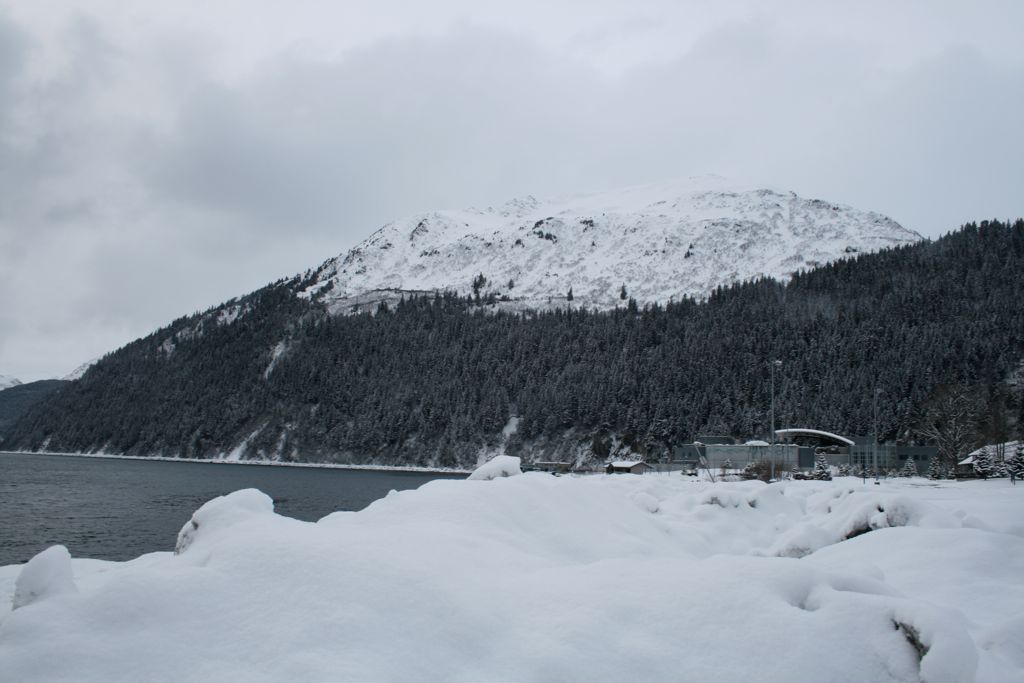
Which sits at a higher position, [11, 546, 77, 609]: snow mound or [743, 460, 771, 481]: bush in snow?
[11, 546, 77, 609]: snow mound

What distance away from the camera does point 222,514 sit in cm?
925

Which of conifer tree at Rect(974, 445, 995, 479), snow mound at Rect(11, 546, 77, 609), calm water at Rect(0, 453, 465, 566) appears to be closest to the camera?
Answer: snow mound at Rect(11, 546, 77, 609)

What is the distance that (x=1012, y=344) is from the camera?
4146 inches

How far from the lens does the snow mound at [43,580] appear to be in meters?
6.28

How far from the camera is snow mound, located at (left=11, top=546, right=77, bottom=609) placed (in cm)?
628

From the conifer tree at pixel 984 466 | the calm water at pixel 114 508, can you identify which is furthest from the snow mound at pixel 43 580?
the conifer tree at pixel 984 466

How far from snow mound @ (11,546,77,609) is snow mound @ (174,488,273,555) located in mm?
2337

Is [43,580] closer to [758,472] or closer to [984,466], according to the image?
A: [758,472]

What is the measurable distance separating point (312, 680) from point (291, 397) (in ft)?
620

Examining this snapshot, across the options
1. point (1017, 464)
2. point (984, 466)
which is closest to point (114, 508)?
point (984, 466)

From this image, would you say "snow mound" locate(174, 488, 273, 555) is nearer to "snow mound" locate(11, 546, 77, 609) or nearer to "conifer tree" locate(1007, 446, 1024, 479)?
"snow mound" locate(11, 546, 77, 609)

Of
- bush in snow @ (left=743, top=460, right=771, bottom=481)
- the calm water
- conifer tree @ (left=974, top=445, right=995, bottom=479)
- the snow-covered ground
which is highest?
the snow-covered ground

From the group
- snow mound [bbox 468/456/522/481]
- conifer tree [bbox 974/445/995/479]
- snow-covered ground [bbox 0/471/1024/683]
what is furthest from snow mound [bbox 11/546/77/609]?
conifer tree [bbox 974/445/995/479]

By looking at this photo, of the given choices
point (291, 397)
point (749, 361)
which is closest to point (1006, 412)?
point (749, 361)
